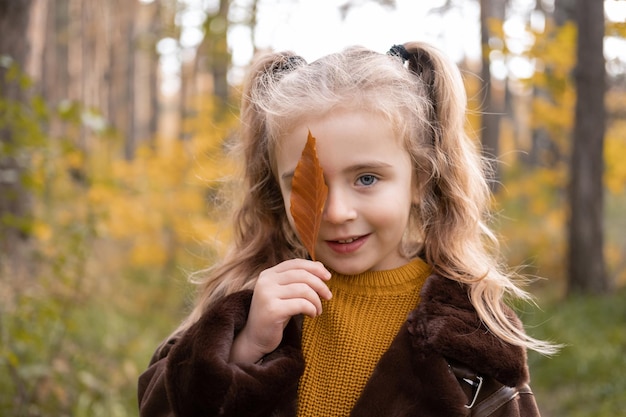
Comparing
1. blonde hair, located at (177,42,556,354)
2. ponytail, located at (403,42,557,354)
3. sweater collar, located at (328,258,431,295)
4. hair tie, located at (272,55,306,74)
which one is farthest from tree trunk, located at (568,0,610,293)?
sweater collar, located at (328,258,431,295)

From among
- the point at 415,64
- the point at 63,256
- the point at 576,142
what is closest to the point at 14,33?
the point at 63,256

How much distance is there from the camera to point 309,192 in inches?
68.4

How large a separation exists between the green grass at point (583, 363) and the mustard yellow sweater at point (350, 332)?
2.16 m

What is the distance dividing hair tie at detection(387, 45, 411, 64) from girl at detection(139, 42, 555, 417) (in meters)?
0.03

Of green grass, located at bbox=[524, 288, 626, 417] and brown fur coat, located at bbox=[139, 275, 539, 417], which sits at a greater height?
brown fur coat, located at bbox=[139, 275, 539, 417]

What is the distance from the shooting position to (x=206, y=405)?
1833 millimetres

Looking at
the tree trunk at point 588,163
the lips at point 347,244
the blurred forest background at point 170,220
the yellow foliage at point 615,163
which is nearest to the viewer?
the lips at point 347,244

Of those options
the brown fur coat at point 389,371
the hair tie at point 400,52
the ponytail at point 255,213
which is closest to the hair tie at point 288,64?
the ponytail at point 255,213

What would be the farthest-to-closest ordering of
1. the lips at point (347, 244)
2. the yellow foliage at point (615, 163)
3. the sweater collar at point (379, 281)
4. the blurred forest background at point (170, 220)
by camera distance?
the yellow foliage at point (615, 163), the blurred forest background at point (170, 220), the sweater collar at point (379, 281), the lips at point (347, 244)

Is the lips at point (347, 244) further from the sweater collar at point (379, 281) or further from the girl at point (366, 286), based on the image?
the sweater collar at point (379, 281)

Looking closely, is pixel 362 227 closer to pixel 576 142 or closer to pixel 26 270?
pixel 26 270

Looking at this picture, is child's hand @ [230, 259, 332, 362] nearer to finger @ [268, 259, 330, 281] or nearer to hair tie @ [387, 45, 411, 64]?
finger @ [268, 259, 330, 281]

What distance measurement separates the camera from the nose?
71.7 inches

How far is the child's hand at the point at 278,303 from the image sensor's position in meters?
1.83
